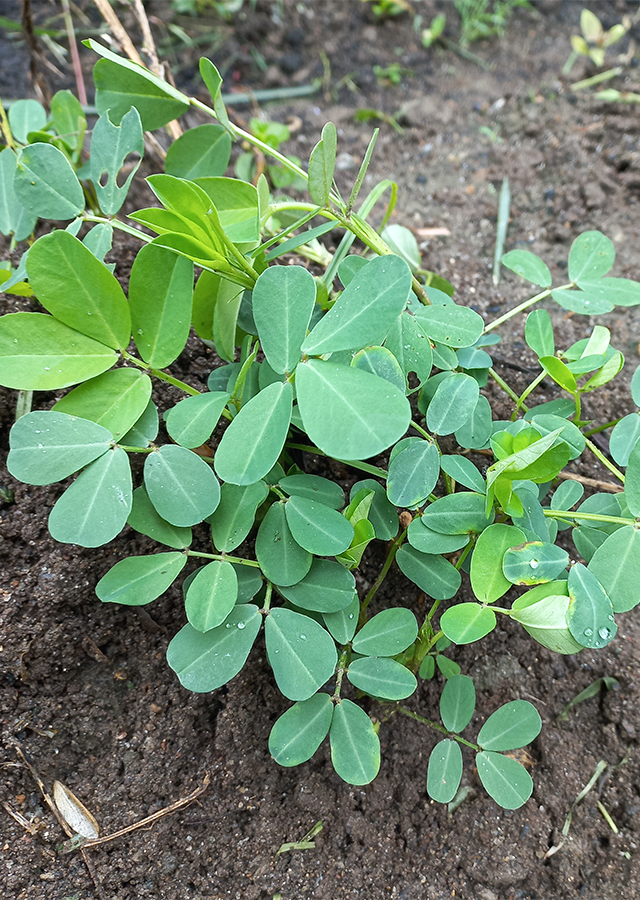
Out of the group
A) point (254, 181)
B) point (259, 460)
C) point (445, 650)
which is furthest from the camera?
point (254, 181)

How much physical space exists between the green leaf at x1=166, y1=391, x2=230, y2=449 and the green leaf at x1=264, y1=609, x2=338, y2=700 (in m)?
0.29

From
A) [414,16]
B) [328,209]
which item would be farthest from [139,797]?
[414,16]

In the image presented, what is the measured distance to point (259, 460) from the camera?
0.76 m

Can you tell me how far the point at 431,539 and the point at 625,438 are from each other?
0.38m

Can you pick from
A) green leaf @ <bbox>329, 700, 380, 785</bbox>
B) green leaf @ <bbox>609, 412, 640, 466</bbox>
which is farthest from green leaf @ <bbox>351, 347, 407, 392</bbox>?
green leaf @ <bbox>329, 700, 380, 785</bbox>

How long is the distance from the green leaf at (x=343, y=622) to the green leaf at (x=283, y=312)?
1.29 feet

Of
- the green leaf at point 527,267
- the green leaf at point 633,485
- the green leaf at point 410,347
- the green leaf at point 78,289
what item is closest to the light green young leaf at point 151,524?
the green leaf at point 78,289

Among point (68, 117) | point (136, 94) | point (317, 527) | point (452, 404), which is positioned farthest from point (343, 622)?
point (68, 117)

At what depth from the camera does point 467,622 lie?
875mm

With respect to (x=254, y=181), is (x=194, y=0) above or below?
above

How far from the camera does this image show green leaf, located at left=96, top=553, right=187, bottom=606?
894mm

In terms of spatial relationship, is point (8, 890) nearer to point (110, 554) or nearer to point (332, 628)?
point (110, 554)

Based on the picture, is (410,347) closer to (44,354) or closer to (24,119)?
(44,354)

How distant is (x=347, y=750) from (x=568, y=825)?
1.59 feet
